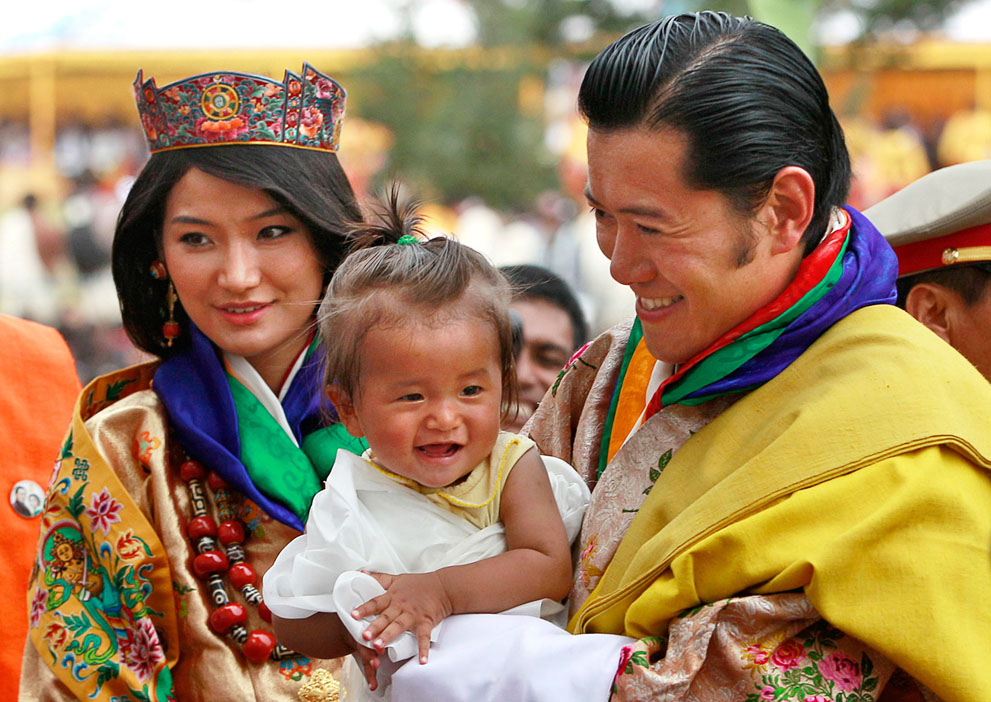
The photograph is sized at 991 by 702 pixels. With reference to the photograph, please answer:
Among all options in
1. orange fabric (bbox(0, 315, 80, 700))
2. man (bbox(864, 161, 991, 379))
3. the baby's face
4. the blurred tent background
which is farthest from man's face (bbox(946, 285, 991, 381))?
the blurred tent background

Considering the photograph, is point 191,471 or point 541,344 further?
point 541,344

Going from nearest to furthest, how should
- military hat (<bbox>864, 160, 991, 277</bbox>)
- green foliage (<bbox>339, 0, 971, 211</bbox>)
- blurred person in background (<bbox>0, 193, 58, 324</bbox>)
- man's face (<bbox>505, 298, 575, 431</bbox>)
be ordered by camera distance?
military hat (<bbox>864, 160, 991, 277</bbox>) < man's face (<bbox>505, 298, 575, 431</bbox>) < blurred person in background (<bbox>0, 193, 58, 324</bbox>) < green foliage (<bbox>339, 0, 971, 211</bbox>)

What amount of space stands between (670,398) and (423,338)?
468mm

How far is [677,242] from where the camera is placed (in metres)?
1.95

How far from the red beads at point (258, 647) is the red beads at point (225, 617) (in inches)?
2.0

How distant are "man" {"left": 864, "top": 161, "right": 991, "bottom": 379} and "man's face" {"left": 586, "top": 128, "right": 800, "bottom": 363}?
26.8 inches

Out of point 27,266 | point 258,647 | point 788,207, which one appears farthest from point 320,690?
point 27,266

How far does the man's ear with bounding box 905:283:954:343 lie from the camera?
254cm

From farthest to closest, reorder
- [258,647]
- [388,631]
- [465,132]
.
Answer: [465,132] → [258,647] → [388,631]

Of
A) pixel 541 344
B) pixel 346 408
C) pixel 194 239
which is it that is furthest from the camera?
pixel 541 344

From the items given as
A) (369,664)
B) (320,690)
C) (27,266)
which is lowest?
(27,266)

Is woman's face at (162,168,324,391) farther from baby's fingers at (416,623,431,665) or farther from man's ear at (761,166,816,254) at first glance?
man's ear at (761,166,816,254)

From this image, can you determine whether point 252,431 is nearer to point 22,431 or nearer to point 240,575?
point 240,575

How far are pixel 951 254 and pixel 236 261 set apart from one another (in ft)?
5.45
